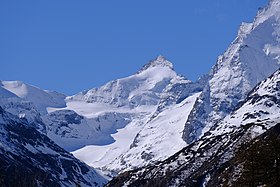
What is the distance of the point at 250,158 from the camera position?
78.8 meters

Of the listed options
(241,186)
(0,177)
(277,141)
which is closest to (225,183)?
(241,186)

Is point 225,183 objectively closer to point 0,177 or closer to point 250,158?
point 250,158

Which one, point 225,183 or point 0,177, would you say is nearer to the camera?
point 225,183

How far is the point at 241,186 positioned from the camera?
265 ft

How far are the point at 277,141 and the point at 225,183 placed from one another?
23.2 feet

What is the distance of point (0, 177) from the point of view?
155500 millimetres

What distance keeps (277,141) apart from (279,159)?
4097 millimetres

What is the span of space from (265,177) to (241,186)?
3.84 m

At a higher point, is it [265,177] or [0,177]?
[0,177]

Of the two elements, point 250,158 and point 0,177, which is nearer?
point 250,158

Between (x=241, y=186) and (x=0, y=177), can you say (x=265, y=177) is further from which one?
→ (x=0, y=177)

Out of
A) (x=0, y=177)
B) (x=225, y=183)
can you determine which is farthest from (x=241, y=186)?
(x=0, y=177)

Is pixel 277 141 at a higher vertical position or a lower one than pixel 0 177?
lower

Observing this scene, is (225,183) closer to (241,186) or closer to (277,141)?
(241,186)
